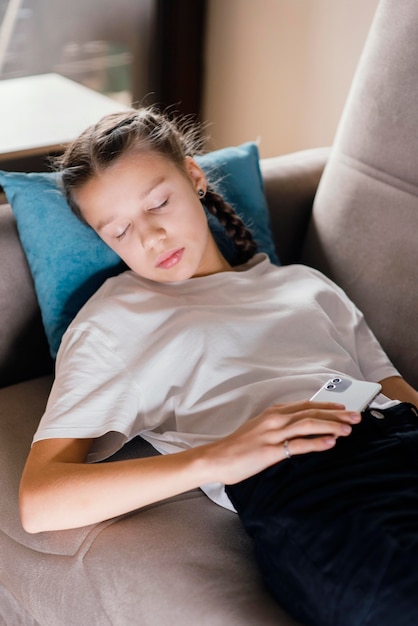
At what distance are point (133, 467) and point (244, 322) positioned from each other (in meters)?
0.33

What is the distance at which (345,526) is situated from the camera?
3.50 feet

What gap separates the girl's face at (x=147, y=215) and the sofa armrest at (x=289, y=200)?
470 mm

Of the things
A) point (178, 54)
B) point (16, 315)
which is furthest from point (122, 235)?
point (178, 54)

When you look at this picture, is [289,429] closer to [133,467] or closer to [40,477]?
[133,467]

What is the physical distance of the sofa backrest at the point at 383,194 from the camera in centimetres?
162

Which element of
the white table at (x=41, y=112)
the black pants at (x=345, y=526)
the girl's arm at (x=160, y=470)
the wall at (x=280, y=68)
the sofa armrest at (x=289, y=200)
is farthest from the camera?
the white table at (x=41, y=112)

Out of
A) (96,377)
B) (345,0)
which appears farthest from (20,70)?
(96,377)

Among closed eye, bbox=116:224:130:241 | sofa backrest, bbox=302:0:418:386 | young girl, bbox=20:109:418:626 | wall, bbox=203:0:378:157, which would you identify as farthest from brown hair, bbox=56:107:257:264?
wall, bbox=203:0:378:157

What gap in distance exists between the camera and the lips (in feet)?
4.62

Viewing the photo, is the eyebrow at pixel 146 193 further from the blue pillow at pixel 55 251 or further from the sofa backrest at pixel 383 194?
the sofa backrest at pixel 383 194

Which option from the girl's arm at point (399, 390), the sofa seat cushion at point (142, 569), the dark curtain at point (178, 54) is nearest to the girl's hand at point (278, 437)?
the sofa seat cushion at point (142, 569)

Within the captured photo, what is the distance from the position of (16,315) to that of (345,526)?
0.79 meters

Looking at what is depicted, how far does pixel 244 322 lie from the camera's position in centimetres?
139

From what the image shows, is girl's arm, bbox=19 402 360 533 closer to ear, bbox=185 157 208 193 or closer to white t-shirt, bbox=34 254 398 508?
white t-shirt, bbox=34 254 398 508
